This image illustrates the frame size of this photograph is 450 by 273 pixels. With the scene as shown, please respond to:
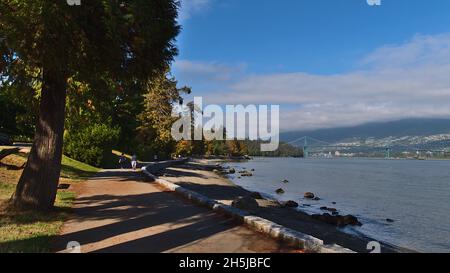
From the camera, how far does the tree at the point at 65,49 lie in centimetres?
963

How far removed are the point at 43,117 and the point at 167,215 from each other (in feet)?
14.2

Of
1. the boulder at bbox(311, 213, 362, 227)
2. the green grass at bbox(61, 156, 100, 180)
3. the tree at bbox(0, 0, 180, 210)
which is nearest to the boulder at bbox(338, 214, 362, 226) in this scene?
the boulder at bbox(311, 213, 362, 227)

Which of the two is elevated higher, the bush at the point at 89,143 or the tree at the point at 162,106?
the tree at the point at 162,106

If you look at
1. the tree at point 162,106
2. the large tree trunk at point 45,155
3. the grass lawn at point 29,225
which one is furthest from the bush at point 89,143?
the large tree trunk at point 45,155

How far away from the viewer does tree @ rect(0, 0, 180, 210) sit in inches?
379

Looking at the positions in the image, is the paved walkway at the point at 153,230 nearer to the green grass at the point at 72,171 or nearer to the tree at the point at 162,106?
the green grass at the point at 72,171

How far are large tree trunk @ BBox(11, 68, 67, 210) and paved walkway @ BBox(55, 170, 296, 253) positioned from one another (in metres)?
1.11

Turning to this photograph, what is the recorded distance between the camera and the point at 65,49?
1028 cm

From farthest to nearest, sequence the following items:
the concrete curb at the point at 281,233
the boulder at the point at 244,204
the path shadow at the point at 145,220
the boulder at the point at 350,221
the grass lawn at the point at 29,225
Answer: the boulder at the point at 350,221
the boulder at the point at 244,204
the path shadow at the point at 145,220
the grass lawn at the point at 29,225
the concrete curb at the point at 281,233

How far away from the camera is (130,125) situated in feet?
179

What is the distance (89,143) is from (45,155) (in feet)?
79.9

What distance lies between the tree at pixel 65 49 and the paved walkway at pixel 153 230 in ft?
5.72
